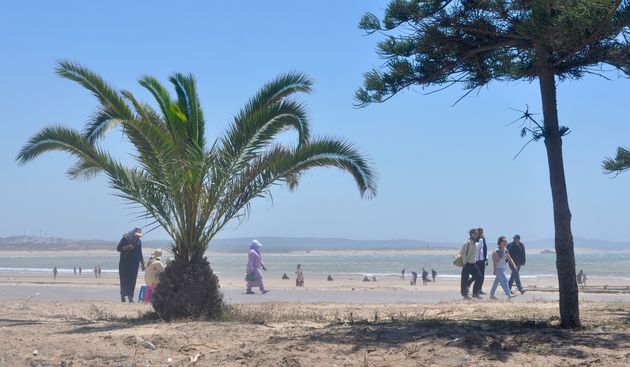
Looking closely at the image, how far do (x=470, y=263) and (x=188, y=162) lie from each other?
27.8ft

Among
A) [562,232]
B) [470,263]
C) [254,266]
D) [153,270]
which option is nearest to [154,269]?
[153,270]

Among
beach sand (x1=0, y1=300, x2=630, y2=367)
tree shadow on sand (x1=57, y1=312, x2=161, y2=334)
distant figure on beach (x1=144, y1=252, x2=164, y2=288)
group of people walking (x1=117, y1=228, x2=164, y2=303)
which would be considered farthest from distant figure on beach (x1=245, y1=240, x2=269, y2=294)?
beach sand (x1=0, y1=300, x2=630, y2=367)

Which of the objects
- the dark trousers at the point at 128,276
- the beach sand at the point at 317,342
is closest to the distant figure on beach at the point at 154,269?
the dark trousers at the point at 128,276

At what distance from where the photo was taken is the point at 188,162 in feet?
40.1

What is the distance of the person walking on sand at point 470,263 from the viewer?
1839 centimetres

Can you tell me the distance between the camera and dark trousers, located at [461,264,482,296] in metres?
18.7

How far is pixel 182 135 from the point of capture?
12.5 meters

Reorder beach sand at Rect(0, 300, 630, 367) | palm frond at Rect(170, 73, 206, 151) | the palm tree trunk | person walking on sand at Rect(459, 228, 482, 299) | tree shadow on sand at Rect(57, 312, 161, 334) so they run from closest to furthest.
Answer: beach sand at Rect(0, 300, 630, 367)
the palm tree trunk
tree shadow on sand at Rect(57, 312, 161, 334)
palm frond at Rect(170, 73, 206, 151)
person walking on sand at Rect(459, 228, 482, 299)

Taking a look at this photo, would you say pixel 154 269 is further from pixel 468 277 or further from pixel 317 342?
pixel 468 277

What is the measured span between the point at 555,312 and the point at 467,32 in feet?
16.1

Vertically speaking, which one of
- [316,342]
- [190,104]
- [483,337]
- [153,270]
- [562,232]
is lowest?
[316,342]

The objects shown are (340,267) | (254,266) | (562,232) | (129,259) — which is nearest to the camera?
(562,232)

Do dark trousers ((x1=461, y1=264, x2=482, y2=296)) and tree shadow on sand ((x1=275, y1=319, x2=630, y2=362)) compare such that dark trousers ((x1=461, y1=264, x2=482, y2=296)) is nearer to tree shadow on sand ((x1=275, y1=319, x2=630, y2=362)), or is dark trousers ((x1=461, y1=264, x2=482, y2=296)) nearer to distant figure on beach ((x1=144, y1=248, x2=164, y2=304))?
distant figure on beach ((x1=144, y1=248, x2=164, y2=304))

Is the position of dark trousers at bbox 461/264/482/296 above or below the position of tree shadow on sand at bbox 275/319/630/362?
above
